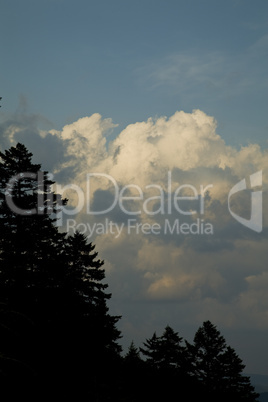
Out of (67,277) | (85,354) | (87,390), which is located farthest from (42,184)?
(87,390)

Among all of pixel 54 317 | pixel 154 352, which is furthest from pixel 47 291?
pixel 154 352

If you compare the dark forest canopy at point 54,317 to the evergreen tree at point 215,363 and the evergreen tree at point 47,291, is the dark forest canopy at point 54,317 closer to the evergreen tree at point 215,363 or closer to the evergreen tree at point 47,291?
the evergreen tree at point 47,291

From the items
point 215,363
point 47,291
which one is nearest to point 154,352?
point 215,363

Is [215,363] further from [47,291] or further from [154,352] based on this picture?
[47,291]

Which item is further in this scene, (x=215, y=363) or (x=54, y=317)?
(x=215, y=363)

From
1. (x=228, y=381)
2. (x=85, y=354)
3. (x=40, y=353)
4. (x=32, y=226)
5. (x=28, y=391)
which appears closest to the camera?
(x=28, y=391)

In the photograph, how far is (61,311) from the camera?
3097cm

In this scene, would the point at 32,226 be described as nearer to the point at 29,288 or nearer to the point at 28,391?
the point at 29,288

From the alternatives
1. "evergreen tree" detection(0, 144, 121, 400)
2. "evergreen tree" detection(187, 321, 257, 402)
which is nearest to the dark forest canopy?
"evergreen tree" detection(0, 144, 121, 400)

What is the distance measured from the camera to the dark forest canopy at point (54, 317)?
23750 mm

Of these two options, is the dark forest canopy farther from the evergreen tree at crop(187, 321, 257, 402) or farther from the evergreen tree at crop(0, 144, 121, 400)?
the evergreen tree at crop(187, 321, 257, 402)

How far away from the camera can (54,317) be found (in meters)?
29.5

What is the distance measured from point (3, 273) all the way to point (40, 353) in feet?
26.2

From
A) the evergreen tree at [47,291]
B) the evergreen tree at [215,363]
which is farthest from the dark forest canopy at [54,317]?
the evergreen tree at [215,363]
